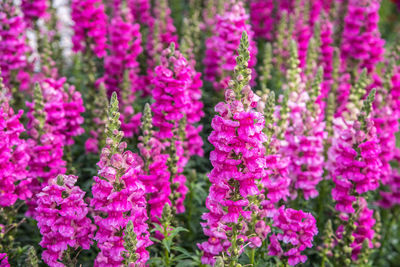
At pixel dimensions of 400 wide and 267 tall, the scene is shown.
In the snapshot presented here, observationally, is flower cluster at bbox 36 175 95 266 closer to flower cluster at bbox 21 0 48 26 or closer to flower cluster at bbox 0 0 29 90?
flower cluster at bbox 0 0 29 90

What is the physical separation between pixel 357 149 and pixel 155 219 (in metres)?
2.59

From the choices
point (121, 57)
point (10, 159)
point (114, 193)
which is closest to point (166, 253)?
point (114, 193)

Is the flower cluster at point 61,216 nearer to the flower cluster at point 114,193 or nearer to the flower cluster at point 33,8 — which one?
the flower cluster at point 114,193

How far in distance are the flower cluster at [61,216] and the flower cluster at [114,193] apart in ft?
0.63

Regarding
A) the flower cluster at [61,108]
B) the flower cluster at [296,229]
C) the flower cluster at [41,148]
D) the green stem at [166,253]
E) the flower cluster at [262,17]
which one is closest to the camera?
the flower cluster at [296,229]

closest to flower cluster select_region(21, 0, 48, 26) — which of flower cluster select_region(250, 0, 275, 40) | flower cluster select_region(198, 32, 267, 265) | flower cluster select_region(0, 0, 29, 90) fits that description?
flower cluster select_region(0, 0, 29, 90)

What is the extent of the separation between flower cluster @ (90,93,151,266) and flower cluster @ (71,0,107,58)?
152 inches

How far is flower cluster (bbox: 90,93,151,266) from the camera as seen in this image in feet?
13.8

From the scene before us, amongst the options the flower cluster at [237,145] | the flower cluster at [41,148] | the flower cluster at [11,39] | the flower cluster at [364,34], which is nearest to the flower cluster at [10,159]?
the flower cluster at [41,148]

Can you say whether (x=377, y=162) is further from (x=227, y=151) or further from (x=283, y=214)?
(x=227, y=151)

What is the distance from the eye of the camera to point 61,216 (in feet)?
14.3

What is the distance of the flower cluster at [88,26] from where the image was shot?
298 inches

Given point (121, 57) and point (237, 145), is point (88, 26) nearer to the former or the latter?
point (121, 57)

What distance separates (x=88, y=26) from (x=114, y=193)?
4.28 metres
